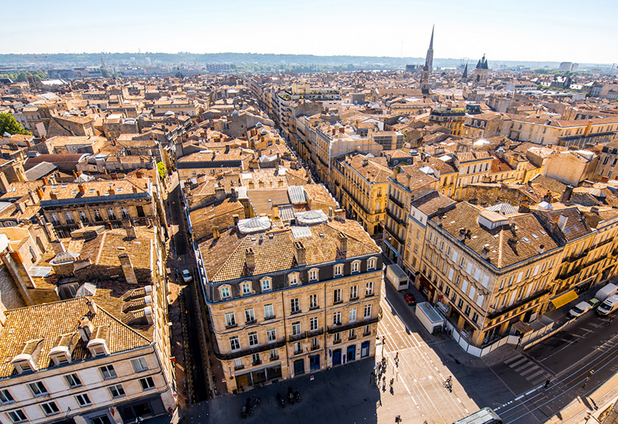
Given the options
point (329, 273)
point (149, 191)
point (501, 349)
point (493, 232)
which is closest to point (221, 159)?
point (149, 191)

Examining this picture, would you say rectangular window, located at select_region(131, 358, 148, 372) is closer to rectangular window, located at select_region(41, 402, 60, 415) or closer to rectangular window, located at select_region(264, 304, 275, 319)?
rectangular window, located at select_region(41, 402, 60, 415)

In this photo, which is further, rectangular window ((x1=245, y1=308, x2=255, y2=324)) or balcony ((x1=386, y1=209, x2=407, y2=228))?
balcony ((x1=386, y1=209, x2=407, y2=228))

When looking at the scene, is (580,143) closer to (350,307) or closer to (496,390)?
(496,390)

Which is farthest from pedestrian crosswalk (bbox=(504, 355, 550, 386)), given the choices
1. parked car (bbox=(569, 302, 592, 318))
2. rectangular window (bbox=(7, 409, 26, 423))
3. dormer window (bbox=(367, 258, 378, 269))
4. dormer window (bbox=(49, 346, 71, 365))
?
rectangular window (bbox=(7, 409, 26, 423))

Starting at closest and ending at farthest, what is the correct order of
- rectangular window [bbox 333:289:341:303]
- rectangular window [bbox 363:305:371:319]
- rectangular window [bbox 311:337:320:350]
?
rectangular window [bbox 333:289:341:303] < rectangular window [bbox 311:337:320:350] < rectangular window [bbox 363:305:371:319]

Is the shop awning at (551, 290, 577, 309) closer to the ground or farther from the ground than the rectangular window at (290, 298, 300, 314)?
closer to the ground

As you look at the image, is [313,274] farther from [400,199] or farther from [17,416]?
[17,416]
